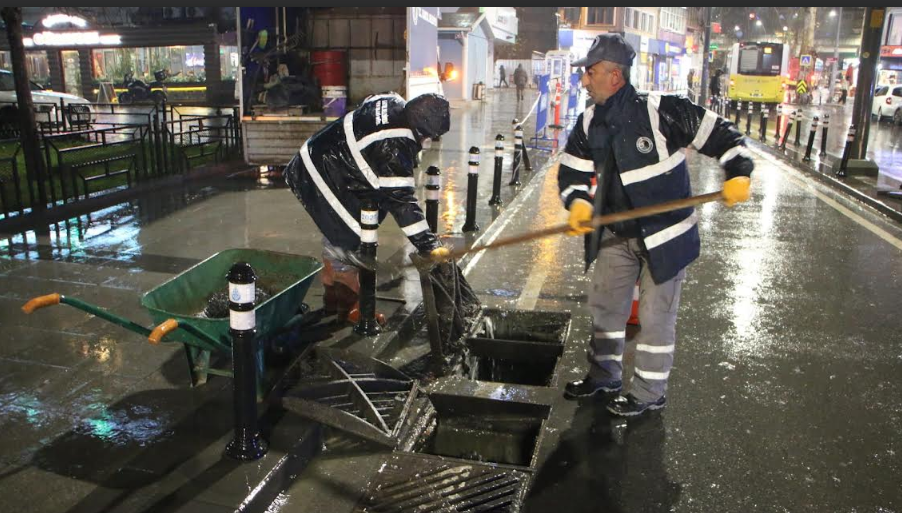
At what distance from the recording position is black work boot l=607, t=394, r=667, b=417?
13.7 feet

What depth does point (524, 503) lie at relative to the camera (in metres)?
3.38

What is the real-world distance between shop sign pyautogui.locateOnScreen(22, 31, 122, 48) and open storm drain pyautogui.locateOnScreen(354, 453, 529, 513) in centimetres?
3246

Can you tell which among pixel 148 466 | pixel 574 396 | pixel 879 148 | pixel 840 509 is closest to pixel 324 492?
pixel 148 466

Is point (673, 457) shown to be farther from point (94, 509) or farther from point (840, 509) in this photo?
point (94, 509)

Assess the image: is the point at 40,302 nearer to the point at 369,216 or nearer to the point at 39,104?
the point at 369,216

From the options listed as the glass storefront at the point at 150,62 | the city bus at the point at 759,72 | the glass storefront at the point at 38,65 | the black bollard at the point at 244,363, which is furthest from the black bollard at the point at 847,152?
the glass storefront at the point at 38,65

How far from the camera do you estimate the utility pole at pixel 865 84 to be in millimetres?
13383

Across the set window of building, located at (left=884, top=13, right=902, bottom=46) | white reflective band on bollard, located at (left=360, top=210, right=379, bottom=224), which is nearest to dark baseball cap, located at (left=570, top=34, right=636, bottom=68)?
white reflective band on bollard, located at (left=360, top=210, right=379, bottom=224)

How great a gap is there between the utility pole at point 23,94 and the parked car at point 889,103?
29.5 metres

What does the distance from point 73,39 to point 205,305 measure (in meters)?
32.2

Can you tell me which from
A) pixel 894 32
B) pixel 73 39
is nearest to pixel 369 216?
pixel 73 39

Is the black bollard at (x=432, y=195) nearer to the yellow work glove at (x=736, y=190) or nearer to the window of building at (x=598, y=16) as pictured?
the yellow work glove at (x=736, y=190)

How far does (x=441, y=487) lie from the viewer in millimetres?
3494

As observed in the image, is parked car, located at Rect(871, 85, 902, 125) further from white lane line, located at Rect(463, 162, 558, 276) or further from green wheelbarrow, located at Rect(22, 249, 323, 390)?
green wheelbarrow, located at Rect(22, 249, 323, 390)
